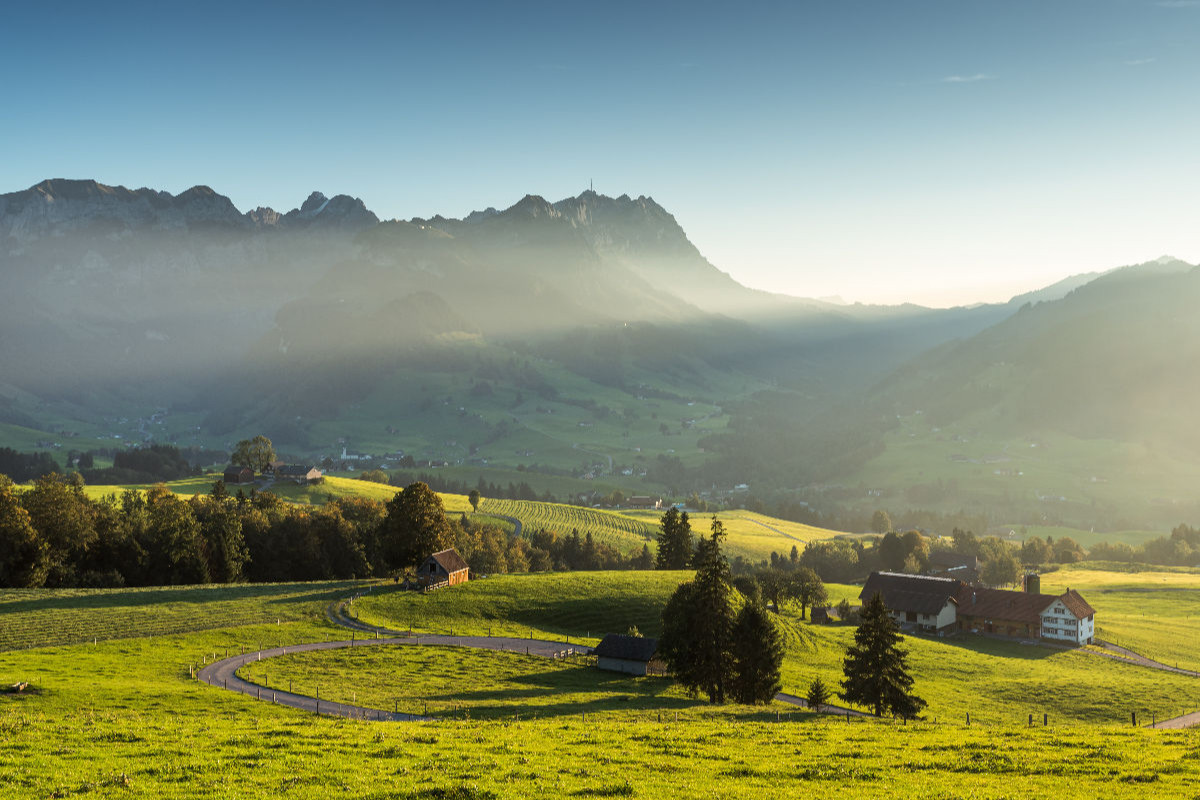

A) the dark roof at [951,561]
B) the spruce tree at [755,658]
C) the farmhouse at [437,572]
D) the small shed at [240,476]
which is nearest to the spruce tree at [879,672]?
the spruce tree at [755,658]

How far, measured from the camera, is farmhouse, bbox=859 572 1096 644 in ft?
371

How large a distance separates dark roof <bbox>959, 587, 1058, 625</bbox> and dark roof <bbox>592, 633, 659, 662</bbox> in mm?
75333

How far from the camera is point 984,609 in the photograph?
123 meters

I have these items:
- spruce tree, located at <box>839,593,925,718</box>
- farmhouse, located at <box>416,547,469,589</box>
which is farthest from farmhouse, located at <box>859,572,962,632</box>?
farmhouse, located at <box>416,547,469,589</box>

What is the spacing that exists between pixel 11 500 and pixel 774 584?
336 feet

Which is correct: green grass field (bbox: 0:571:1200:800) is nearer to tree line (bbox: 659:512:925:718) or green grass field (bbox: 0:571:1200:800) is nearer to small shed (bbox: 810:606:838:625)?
tree line (bbox: 659:512:925:718)

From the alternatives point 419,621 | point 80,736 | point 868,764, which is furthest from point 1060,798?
point 419,621

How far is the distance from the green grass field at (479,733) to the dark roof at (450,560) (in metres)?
12.5

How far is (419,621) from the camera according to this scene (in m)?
84.7

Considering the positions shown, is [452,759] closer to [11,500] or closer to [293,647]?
[293,647]

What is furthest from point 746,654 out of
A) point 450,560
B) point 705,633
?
point 450,560

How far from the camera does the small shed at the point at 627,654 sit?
69.7 metres

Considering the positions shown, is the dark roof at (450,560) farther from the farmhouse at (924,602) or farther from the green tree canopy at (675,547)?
the farmhouse at (924,602)

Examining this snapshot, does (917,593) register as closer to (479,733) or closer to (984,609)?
(984,609)
